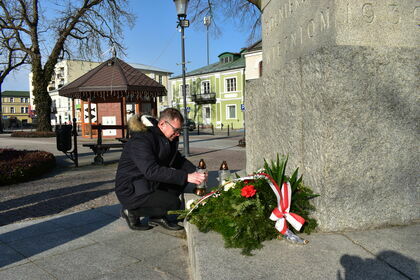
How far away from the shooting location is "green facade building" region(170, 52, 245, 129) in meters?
43.7

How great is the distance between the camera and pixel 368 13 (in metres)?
2.80

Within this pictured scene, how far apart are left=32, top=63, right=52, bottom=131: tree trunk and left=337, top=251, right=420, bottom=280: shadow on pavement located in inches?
1076

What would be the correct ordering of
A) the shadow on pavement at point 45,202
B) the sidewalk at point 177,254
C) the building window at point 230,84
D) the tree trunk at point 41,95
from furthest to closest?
1. the building window at point 230,84
2. the tree trunk at point 41,95
3. the shadow on pavement at point 45,202
4. the sidewalk at point 177,254

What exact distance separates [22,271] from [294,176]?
2.33 metres

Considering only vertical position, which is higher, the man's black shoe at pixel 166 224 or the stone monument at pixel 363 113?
the stone monument at pixel 363 113

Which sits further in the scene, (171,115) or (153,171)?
(171,115)

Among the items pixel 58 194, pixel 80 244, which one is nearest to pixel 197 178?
pixel 80 244

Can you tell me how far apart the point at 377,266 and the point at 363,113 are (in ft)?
3.76

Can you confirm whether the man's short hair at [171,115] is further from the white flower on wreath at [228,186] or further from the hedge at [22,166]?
the hedge at [22,166]

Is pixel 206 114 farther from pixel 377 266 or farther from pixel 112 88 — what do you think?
pixel 377 266

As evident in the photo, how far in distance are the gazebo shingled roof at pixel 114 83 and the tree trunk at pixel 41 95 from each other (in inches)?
338

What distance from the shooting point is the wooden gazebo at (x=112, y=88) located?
1730 cm

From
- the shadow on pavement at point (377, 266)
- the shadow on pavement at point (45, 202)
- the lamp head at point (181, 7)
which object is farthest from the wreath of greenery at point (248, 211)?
the lamp head at point (181, 7)

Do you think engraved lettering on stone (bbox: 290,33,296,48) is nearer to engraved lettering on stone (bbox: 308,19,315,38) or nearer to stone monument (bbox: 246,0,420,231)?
engraved lettering on stone (bbox: 308,19,315,38)
